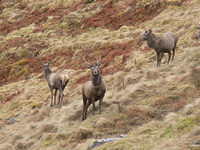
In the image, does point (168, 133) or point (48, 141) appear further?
point (48, 141)

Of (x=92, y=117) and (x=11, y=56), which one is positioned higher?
(x=92, y=117)

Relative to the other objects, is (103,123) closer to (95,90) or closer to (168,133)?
(95,90)

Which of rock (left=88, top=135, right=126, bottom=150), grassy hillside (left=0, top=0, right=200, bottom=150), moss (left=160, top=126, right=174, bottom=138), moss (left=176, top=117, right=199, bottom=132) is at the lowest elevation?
grassy hillside (left=0, top=0, right=200, bottom=150)

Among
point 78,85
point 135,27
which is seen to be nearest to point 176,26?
point 135,27

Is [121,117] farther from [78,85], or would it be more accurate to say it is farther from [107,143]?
[78,85]

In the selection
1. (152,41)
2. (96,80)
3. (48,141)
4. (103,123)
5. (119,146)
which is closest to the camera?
(119,146)

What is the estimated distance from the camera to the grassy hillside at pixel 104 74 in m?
12.6

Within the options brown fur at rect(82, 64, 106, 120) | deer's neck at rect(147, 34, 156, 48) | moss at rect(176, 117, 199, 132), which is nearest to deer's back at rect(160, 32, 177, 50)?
deer's neck at rect(147, 34, 156, 48)

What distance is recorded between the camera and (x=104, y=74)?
23953 mm

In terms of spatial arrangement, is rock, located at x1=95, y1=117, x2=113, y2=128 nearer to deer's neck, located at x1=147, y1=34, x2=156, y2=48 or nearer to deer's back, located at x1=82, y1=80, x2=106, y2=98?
deer's back, located at x1=82, y1=80, x2=106, y2=98

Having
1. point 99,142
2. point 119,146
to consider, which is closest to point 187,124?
point 119,146

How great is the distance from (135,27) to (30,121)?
62.5ft

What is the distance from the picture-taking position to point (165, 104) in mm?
14078

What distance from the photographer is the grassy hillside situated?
12648mm
